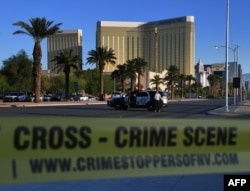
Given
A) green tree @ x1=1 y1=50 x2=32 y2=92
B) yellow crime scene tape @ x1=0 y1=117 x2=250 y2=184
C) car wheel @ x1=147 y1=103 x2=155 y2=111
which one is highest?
green tree @ x1=1 y1=50 x2=32 y2=92

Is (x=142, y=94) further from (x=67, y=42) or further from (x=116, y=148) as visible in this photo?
(x=67, y=42)

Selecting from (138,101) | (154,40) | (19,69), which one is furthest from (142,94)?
(154,40)

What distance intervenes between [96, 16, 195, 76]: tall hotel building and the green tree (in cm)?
5394

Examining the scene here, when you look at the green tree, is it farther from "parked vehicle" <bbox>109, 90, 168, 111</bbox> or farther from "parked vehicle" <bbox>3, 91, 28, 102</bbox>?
"parked vehicle" <bbox>109, 90, 168, 111</bbox>

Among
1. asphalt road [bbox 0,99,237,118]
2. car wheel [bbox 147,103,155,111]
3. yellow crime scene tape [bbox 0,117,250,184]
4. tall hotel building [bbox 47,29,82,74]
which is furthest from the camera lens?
tall hotel building [bbox 47,29,82,74]

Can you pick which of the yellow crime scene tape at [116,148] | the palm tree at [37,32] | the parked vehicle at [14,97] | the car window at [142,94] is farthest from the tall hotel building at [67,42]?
the yellow crime scene tape at [116,148]

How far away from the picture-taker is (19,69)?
3620 inches

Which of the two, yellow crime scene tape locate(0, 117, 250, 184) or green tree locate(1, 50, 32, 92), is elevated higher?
green tree locate(1, 50, 32, 92)

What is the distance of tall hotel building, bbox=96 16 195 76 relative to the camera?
474 feet

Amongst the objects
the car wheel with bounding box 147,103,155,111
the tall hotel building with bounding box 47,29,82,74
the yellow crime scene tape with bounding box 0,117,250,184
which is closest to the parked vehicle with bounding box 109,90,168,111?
the car wheel with bounding box 147,103,155,111

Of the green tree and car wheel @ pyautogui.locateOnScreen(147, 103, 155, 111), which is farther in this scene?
the green tree

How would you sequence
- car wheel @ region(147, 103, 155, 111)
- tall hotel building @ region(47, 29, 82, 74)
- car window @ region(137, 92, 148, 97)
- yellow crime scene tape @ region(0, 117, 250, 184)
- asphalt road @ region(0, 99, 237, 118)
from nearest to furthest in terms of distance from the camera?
1. yellow crime scene tape @ region(0, 117, 250, 184)
2. asphalt road @ region(0, 99, 237, 118)
3. car wheel @ region(147, 103, 155, 111)
4. car window @ region(137, 92, 148, 97)
5. tall hotel building @ region(47, 29, 82, 74)

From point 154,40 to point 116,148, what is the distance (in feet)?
504

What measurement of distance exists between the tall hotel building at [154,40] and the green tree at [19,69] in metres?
53.9
